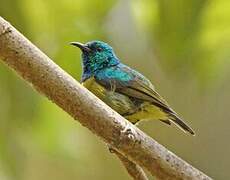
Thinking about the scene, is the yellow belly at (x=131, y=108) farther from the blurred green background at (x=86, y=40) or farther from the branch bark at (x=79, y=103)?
the branch bark at (x=79, y=103)

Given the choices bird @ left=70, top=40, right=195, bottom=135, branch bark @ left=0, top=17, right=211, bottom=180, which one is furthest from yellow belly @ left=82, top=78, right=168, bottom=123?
branch bark @ left=0, top=17, right=211, bottom=180

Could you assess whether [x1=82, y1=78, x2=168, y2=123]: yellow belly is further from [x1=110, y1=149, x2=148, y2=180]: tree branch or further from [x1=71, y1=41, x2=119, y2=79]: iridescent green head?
[x1=110, y1=149, x2=148, y2=180]: tree branch

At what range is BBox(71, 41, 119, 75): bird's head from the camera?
2.41 m

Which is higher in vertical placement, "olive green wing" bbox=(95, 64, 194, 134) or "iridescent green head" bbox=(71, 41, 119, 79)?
"iridescent green head" bbox=(71, 41, 119, 79)

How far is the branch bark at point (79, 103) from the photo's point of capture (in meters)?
1.41

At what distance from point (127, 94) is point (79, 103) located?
0.74 metres

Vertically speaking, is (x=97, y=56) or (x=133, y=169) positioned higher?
(x=97, y=56)

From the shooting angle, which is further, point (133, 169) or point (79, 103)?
point (133, 169)

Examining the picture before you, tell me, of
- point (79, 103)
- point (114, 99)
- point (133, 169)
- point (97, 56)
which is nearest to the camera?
point (79, 103)

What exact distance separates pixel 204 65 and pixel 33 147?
0.65m

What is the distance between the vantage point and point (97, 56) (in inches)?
96.9

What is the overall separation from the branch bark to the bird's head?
0.92 m

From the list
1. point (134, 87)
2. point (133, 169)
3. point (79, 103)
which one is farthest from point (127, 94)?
point (79, 103)

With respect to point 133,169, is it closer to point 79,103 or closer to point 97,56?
point 79,103
